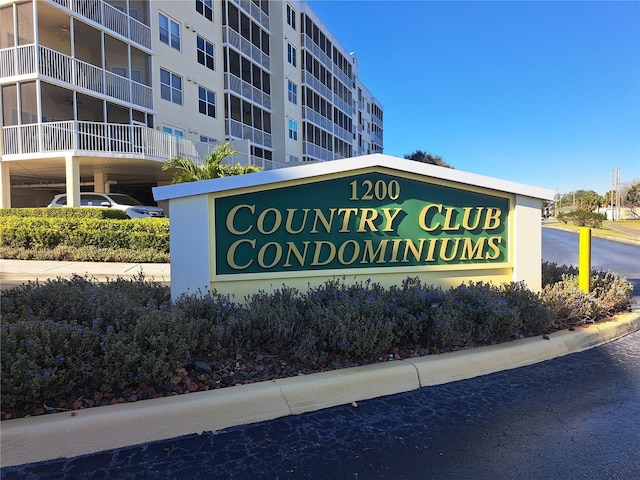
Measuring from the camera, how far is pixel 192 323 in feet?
12.5

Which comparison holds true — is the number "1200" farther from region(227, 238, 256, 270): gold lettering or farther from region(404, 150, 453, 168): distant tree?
region(404, 150, 453, 168): distant tree

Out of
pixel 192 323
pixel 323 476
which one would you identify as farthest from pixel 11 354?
pixel 323 476

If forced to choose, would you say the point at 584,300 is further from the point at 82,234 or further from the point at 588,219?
the point at 588,219

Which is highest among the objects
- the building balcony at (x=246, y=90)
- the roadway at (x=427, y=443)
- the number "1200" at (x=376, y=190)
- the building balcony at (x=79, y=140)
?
the building balcony at (x=246, y=90)

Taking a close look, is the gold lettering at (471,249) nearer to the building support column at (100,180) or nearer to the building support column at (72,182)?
the building support column at (72,182)

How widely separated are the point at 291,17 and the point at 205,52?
12590 mm

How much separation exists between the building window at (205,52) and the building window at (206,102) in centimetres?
160

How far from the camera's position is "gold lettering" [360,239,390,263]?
5660 mm

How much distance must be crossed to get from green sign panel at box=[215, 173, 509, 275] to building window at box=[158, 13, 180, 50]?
2137 cm

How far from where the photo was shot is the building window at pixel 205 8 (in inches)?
997

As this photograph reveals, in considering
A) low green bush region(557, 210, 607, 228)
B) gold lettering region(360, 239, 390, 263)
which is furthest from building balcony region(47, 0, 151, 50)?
low green bush region(557, 210, 607, 228)

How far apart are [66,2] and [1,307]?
18500 mm

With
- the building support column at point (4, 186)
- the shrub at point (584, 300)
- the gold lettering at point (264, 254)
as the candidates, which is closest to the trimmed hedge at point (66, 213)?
the building support column at point (4, 186)

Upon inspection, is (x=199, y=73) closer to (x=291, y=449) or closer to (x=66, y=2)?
(x=66, y=2)
